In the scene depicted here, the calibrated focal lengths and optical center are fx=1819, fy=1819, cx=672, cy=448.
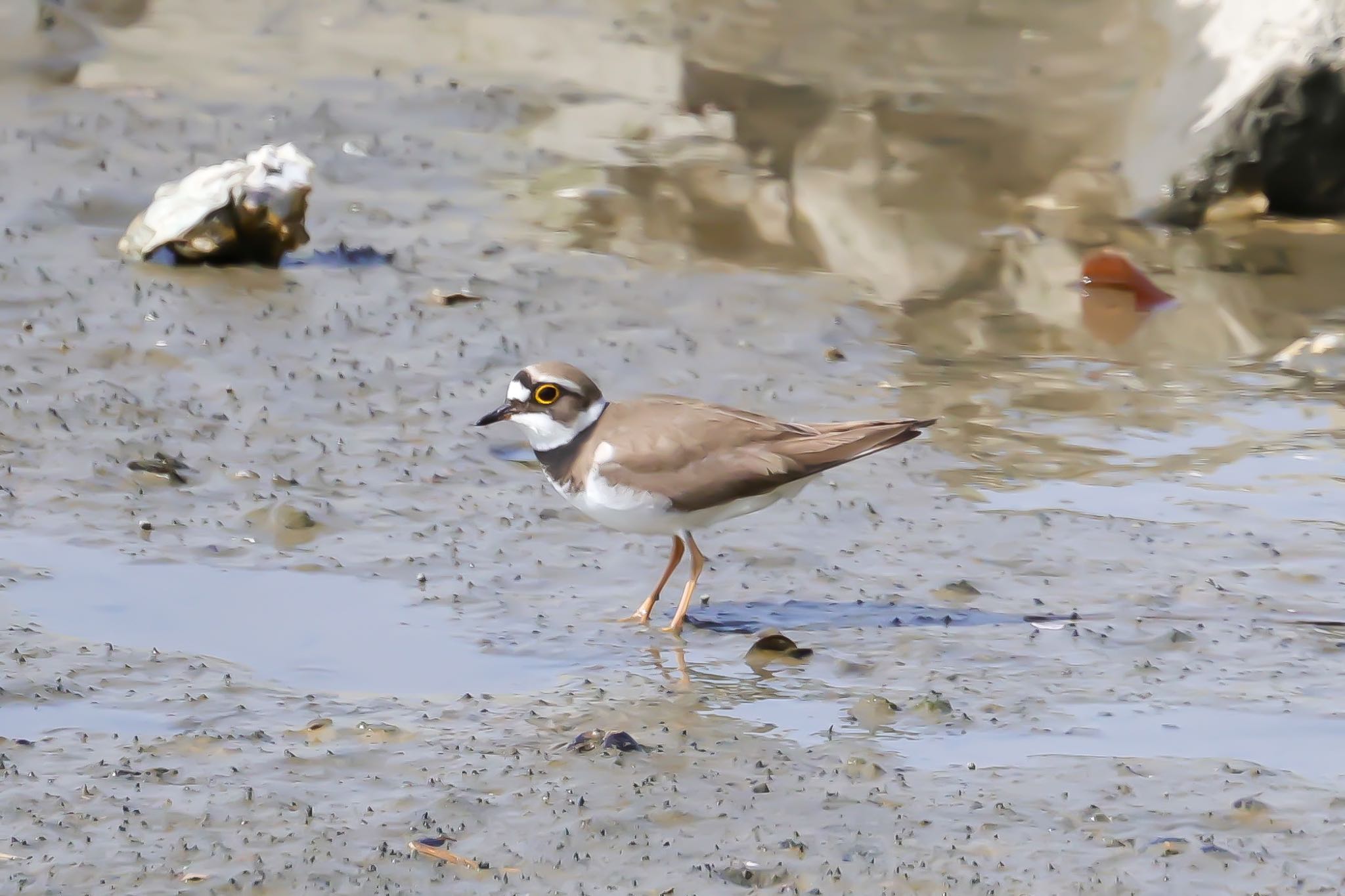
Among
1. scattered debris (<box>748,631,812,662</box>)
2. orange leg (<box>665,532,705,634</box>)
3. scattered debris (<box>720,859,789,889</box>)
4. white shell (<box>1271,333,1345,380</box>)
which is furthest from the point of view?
white shell (<box>1271,333,1345,380</box>)

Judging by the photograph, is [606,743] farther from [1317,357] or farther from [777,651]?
[1317,357]

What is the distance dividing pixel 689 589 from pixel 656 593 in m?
0.11

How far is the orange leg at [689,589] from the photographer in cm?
600

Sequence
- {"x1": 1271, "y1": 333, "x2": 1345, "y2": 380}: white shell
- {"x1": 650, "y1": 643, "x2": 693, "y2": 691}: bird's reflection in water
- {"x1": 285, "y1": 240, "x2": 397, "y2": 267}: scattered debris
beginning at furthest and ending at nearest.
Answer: {"x1": 285, "y1": 240, "x2": 397, "y2": 267}: scattered debris
{"x1": 1271, "y1": 333, "x2": 1345, "y2": 380}: white shell
{"x1": 650, "y1": 643, "x2": 693, "y2": 691}: bird's reflection in water

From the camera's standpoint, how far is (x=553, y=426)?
629cm

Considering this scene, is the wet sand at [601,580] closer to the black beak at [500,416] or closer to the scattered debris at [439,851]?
the scattered debris at [439,851]

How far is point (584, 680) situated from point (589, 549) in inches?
47.6

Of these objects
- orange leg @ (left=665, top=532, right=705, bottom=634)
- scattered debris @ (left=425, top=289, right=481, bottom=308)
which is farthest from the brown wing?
scattered debris @ (left=425, top=289, right=481, bottom=308)

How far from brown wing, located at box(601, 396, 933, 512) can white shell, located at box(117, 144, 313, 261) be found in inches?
139

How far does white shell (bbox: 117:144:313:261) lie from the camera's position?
9.07 meters

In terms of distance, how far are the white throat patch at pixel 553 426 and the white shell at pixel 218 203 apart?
335cm

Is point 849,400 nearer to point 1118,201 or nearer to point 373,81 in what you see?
point 1118,201

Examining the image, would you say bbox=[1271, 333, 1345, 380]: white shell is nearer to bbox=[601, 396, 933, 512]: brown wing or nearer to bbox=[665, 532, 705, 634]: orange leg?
bbox=[601, 396, 933, 512]: brown wing

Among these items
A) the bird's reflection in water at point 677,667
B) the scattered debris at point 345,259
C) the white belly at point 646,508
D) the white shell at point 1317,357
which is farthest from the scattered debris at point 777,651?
the scattered debris at point 345,259
